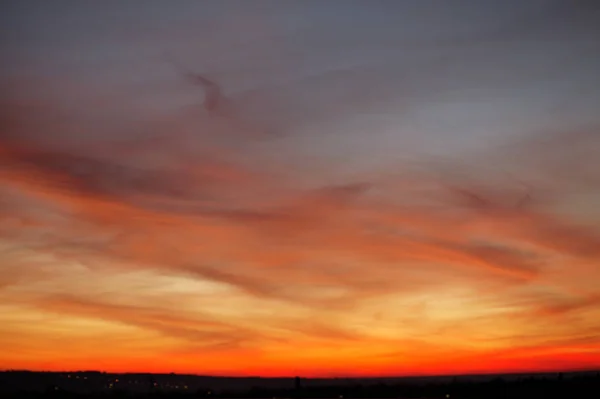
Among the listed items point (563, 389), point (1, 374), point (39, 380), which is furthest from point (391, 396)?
point (1, 374)

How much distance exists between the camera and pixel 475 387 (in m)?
57.2

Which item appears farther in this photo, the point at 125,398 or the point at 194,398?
the point at 194,398

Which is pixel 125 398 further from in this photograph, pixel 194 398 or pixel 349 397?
pixel 349 397

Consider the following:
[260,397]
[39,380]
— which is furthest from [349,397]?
[39,380]

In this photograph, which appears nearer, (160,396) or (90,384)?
(160,396)

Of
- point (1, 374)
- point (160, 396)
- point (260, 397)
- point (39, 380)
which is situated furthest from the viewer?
point (1, 374)

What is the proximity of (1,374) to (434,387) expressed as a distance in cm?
9891

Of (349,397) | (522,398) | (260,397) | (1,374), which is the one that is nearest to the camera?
(522,398)

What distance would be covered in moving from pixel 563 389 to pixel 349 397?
16.2 meters

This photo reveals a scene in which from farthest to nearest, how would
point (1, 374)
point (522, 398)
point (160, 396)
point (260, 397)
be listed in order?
point (1, 374), point (160, 396), point (260, 397), point (522, 398)

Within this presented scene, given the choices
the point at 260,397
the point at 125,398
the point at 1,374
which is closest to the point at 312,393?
the point at 260,397

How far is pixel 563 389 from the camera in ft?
153

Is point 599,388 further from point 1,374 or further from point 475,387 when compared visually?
point 1,374

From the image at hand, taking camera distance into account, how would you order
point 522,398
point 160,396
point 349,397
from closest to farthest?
point 522,398 → point 349,397 → point 160,396
